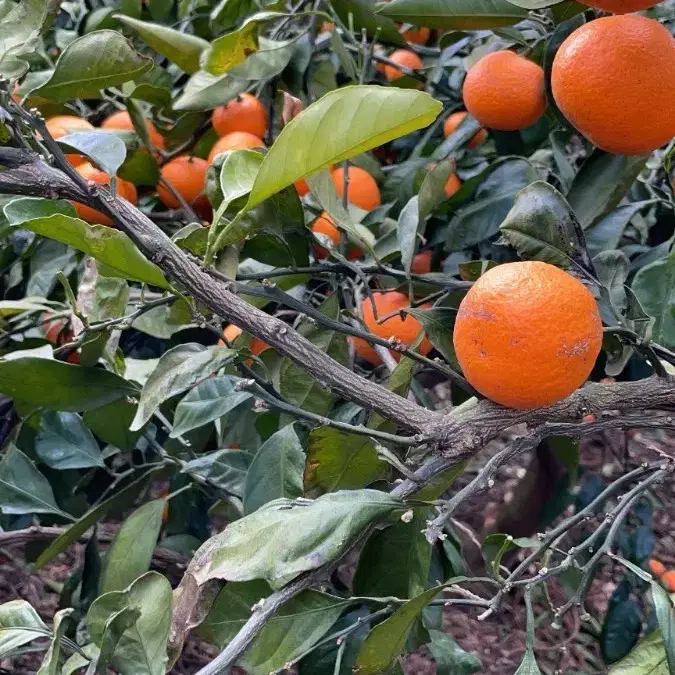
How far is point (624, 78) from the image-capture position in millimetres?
636

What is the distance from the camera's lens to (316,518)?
1.76ft

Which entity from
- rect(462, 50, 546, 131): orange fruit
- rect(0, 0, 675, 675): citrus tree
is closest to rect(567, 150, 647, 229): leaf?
rect(0, 0, 675, 675): citrus tree

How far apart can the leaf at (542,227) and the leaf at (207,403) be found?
337 mm

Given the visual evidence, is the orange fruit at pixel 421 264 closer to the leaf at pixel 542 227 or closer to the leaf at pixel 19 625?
the leaf at pixel 542 227

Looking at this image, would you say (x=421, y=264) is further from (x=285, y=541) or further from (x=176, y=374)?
(x=285, y=541)

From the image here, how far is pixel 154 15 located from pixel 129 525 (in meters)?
0.94

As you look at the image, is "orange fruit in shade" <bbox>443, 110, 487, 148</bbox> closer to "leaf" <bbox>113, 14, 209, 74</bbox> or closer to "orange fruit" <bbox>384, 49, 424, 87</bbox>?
"orange fruit" <bbox>384, 49, 424, 87</bbox>

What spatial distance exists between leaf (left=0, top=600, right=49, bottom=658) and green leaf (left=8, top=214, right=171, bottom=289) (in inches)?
12.1

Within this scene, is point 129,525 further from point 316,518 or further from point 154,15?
point 154,15

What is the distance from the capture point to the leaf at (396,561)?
0.71 m

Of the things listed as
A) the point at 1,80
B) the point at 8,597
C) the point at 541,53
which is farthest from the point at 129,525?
the point at 8,597

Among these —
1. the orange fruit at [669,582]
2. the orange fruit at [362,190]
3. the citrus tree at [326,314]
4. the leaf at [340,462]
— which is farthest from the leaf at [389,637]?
the orange fruit at [669,582]

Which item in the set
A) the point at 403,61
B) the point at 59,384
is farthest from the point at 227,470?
the point at 403,61

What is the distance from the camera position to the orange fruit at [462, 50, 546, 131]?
34.1 inches
